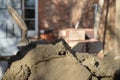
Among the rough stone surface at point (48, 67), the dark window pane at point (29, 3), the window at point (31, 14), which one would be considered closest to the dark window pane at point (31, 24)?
the window at point (31, 14)

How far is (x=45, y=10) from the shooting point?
10.7m

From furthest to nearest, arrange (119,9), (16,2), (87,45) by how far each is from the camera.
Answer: (16,2)
(87,45)
(119,9)

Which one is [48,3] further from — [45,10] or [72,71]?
[72,71]

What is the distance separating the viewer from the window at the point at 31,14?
10734 mm

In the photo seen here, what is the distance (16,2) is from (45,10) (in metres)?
0.89

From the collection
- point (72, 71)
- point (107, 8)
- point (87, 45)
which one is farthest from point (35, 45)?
point (107, 8)

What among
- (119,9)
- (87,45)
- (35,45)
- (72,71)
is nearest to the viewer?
(72,71)

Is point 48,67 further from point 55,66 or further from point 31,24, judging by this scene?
point 31,24

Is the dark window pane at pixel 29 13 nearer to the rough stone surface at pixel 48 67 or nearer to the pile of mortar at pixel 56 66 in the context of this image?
the pile of mortar at pixel 56 66

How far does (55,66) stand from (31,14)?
6689mm

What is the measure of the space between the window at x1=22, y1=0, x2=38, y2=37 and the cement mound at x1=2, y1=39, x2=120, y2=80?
6035mm

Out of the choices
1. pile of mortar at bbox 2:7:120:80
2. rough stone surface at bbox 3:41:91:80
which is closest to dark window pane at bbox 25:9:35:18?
pile of mortar at bbox 2:7:120:80

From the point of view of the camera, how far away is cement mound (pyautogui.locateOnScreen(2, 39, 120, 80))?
420 centimetres

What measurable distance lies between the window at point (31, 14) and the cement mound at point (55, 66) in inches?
238
